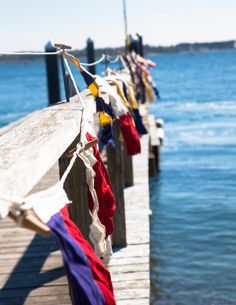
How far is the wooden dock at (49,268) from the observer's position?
5.41 metres

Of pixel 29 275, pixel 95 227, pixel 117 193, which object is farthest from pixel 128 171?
pixel 95 227

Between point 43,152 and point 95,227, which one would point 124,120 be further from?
point 43,152

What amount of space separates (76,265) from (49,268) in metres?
3.87

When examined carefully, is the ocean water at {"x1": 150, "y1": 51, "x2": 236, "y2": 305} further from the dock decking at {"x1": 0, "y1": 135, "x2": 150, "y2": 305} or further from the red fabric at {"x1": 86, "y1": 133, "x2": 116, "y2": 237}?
the red fabric at {"x1": 86, "y1": 133, "x2": 116, "y2": 237}

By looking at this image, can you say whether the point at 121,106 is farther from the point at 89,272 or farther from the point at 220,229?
the point at 220,229

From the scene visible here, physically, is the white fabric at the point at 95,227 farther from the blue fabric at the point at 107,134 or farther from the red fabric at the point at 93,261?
the blue fabric at the point at 107,134

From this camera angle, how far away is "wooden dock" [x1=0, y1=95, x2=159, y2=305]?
541 centimetres

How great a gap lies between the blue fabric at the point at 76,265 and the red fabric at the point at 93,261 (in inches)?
2.4

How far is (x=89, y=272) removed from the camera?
2.39m

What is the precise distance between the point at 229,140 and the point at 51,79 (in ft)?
42.4

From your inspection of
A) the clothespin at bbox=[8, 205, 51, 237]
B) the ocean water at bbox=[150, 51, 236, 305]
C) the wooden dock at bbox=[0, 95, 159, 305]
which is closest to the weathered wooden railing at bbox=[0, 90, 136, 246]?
the clothespin at bbox=[8, 205, 51, 237]

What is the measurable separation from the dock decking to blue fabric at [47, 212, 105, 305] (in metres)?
2.95

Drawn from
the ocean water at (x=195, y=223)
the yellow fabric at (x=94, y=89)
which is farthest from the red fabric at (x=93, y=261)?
the ocean water at (x=195, y=223)

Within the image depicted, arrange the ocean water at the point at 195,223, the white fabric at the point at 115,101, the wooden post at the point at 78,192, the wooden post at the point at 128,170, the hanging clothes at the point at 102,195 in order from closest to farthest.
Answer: the hanging clothes at the point at 102,195 → the wooden post at the point at 78,192 → the white fabric at the point at 115,101 → the ocean water at the point at 195,223 → the wooden post at the point at 128,170
